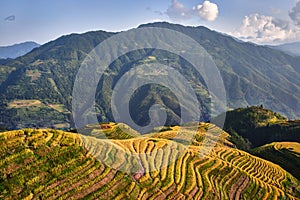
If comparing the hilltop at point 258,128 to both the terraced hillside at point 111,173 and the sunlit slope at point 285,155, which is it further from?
the terraced hillside at point 111,173

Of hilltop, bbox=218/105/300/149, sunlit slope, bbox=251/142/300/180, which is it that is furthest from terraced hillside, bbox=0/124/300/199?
hilltop, bbox=218/105/300/149

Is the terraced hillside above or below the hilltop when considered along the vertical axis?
above

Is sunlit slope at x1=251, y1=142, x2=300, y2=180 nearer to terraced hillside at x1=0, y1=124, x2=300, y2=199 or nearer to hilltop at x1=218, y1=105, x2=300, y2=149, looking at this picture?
terraced hillside at x1=0, y1=124, x2=300, y2=199

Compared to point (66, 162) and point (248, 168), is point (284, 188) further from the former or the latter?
point (66, 162)

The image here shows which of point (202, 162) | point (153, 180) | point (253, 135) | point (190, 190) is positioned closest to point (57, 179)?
point (153, 180)

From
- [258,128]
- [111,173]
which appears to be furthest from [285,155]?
[111,173]

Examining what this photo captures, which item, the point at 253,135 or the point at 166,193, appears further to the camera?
the point at 253,135

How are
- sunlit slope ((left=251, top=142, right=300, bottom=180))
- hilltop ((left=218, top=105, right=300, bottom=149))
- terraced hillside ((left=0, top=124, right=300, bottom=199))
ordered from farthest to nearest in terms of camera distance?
hilltop ((left=218, top=105, right=300, bottom=149)) < sunlit slope ((left=251, top=142, right=300, bottom=180)) < terraced hillside ((left=0, top=124, right=300, bottom=199))

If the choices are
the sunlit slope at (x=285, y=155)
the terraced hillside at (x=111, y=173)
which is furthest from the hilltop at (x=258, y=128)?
the terraced hillside at (x=111, y=173)
